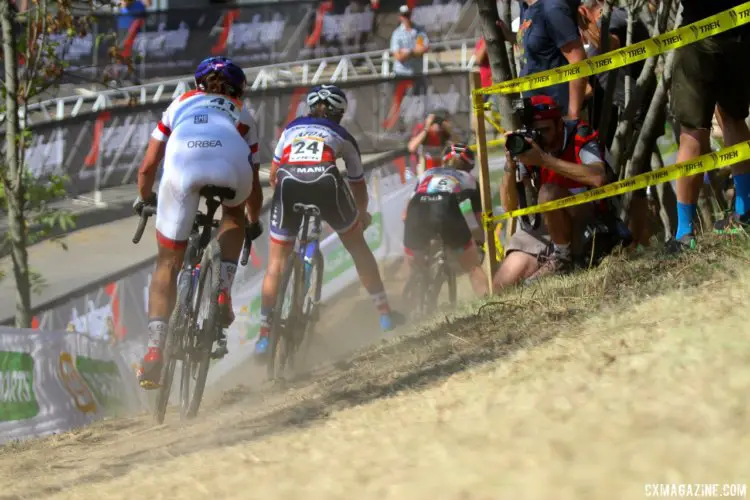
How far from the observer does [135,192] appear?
22500 millimetres

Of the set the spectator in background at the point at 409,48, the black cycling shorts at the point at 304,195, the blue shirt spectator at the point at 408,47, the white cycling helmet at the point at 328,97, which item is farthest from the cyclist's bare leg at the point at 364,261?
the blue shirt spectator at the point at 408,47

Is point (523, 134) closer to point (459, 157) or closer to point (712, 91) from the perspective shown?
point (712, 91)

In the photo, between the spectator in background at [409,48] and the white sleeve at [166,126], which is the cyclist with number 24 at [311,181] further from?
the spectator in background at [409,48]

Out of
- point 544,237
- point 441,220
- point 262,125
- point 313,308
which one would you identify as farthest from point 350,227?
point 262,125

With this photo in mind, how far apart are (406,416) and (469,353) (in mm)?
1293

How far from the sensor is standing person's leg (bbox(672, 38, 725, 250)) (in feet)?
23.3

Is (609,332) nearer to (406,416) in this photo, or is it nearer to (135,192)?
(406,416)

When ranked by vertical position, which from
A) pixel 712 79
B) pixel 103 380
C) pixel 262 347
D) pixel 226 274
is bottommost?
pixel 103 380

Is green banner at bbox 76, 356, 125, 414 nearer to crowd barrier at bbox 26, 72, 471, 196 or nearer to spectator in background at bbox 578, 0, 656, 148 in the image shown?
spectator in background at bbox 578, 0, 656, 148

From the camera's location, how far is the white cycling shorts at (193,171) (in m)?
7.07

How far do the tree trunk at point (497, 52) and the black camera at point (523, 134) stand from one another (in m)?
1.06

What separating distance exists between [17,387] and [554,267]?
4.69 meters

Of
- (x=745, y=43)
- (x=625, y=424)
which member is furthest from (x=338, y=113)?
(x=625, y=424)

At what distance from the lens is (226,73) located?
291 inches
